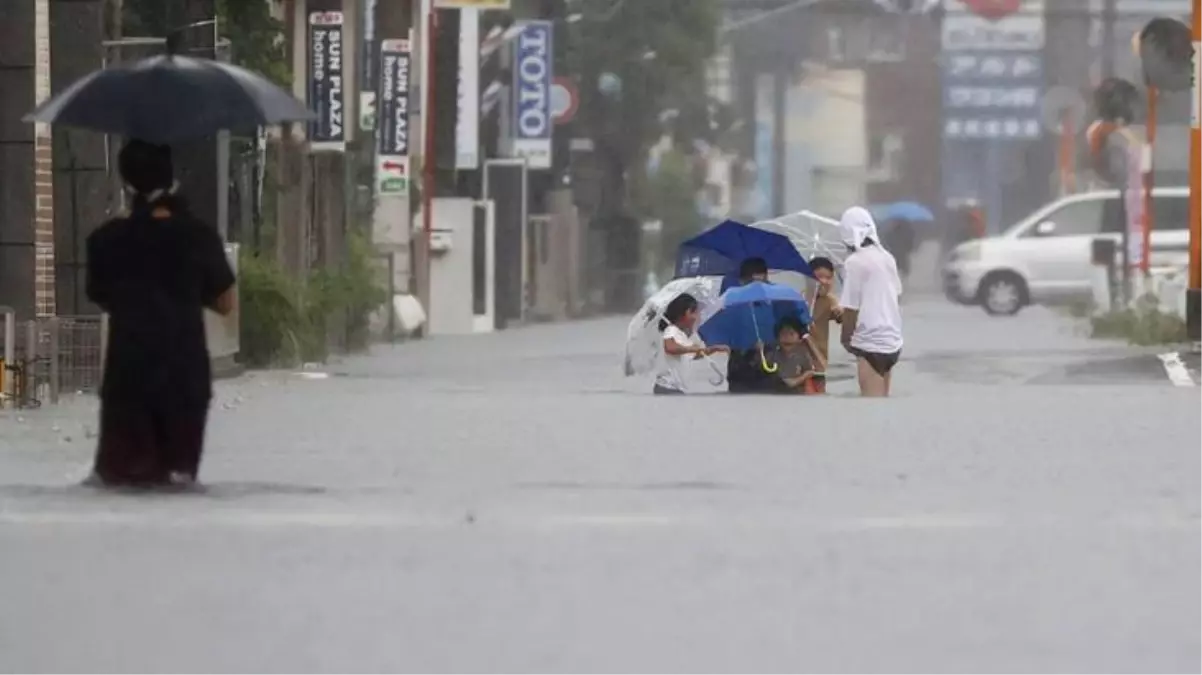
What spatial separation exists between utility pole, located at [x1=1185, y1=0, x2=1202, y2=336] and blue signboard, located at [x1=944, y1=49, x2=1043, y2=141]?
251ft

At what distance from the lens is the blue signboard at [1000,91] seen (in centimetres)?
10681

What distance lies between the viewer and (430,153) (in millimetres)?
50688

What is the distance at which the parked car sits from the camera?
55.8 meters

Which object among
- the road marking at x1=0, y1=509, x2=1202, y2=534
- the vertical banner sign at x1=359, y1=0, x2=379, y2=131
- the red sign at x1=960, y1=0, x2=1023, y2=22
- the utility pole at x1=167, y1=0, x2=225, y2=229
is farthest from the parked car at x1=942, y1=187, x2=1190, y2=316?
the red sign at x1=960, y1=0, x2=1023, y2=22

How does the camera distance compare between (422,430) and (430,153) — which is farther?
(430,153)

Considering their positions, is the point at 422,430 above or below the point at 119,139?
below

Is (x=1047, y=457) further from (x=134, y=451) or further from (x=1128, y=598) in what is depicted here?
(x=1128, y=598)

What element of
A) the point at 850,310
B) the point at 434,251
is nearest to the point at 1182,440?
the point at 850,310

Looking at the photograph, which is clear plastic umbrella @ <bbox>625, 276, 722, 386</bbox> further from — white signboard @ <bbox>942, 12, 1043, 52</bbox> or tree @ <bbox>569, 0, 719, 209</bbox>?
white signboard @ <bbox>942, 12, 1043, 52</bbox>

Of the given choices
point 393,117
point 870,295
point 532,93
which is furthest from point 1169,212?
point 870,295

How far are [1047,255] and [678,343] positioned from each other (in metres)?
32.7

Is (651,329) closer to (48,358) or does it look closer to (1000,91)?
(48,358)

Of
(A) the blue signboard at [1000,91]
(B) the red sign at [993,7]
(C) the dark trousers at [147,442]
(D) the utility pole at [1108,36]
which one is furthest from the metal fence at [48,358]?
(A) the blue signboard at [1000,91]

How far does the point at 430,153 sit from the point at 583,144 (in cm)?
1634
